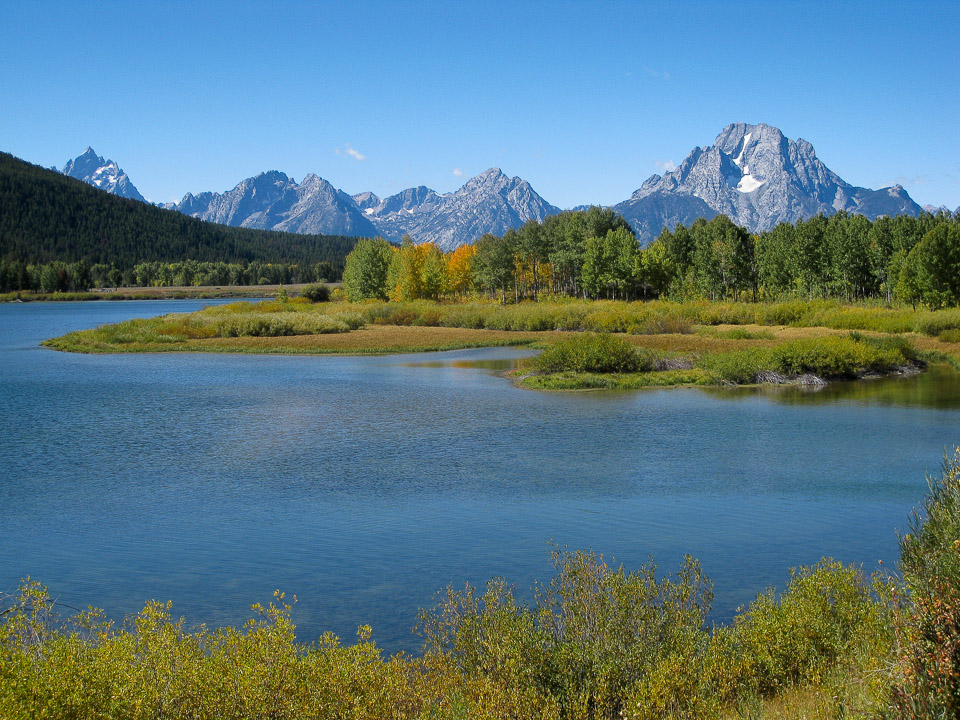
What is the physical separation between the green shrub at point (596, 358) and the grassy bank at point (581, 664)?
28578 millimetres

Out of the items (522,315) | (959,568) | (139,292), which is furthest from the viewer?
(139,292)

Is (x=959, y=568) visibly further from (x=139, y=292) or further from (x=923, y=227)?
(x=139, y=292)

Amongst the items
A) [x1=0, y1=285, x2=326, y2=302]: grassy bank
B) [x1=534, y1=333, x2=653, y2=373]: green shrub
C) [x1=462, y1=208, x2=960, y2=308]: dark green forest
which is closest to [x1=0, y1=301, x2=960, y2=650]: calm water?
[x1=534, y1=333, x2=653, y2=373]: green shrub

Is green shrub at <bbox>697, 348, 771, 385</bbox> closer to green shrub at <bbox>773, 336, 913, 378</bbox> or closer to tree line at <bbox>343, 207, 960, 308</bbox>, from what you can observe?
green shrub at <bbox>773, 336, 913, 378</bbox>

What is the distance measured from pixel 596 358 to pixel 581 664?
30162 mm

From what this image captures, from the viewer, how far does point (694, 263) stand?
89.9 m

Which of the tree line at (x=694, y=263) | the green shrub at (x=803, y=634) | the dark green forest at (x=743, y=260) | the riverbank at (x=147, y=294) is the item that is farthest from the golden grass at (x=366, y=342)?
the riverbank at (x=147, y=294)

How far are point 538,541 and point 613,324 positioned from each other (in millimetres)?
48910

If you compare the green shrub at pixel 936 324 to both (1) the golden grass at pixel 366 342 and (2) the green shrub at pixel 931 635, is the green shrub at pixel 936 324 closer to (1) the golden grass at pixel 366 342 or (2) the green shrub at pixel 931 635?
(1) the golden grass at pixel 366 342

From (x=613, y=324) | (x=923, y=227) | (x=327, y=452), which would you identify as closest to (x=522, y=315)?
(x=613, y=324)

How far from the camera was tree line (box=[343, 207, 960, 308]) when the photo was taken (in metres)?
70.8

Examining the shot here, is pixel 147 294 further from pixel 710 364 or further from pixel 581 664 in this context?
Answer: pixel 581 664

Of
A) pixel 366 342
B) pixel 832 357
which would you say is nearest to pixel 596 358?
pixel 832 357

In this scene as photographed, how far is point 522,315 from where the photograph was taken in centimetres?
7075
